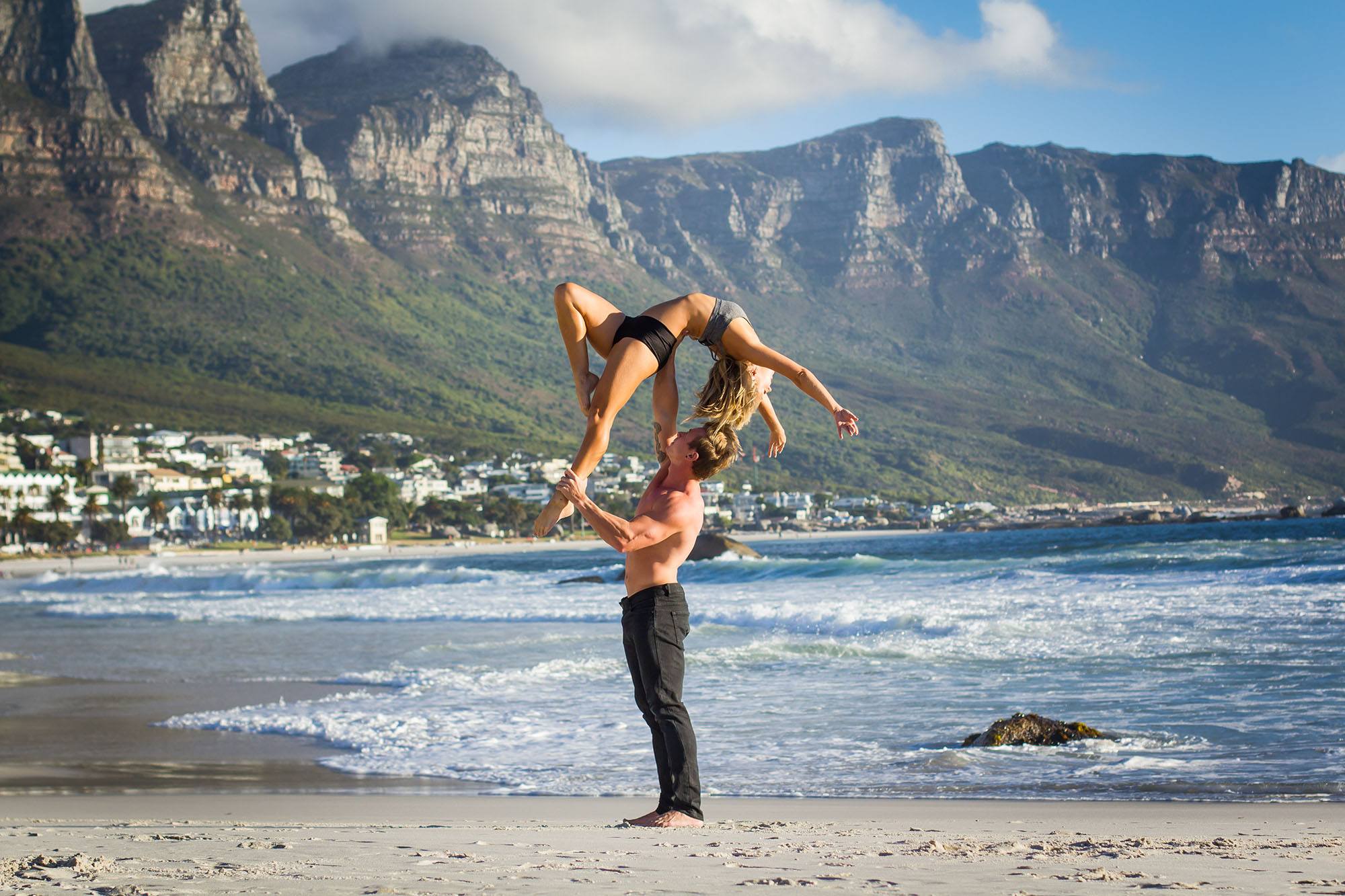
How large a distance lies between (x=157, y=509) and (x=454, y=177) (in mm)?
82660

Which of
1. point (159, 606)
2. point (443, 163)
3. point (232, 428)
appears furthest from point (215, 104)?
point (159, 606)

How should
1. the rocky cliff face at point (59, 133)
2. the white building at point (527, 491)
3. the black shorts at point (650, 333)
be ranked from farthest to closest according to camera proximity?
the rocky cliff face at point (59, 133) < the white building at point (527, 491) < the black shorts at point (650, 333)

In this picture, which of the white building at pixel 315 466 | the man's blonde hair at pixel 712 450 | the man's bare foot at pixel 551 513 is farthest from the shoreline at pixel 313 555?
the man's bare foot at pixel 551 513

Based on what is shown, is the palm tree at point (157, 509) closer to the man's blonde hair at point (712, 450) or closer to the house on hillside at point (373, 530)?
the house on hillside at point (373, 530)

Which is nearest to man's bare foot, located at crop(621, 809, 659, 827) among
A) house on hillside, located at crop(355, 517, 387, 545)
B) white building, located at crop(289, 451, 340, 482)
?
house on hillside, located at crop(355, 517, 387, 545)

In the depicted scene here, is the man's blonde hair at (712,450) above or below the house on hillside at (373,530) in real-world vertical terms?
above

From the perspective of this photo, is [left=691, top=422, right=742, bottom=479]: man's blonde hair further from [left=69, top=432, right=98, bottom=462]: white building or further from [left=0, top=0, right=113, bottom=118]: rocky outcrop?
[left=0, top=0, right=113, bottom=118]: rocky outcrop

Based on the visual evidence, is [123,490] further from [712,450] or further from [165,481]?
[712,450]

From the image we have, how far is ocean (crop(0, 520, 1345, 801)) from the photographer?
10266mm

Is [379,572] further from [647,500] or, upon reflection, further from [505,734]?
[647,500]

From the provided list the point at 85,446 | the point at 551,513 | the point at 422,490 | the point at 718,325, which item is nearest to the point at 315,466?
the point at 422,490

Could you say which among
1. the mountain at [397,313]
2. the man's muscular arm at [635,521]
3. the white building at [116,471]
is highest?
the mountain at [397,313]

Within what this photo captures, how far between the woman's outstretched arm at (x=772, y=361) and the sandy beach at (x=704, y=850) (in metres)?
2.11

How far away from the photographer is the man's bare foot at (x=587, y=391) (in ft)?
21.1
